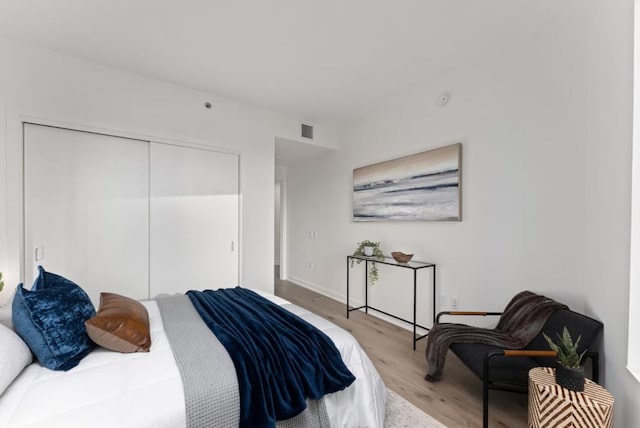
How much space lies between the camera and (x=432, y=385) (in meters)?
2.11

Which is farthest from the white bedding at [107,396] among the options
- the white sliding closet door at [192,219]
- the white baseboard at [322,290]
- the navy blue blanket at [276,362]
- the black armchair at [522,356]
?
the white baseboard at [322,290]

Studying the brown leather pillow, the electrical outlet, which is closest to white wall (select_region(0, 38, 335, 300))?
the brown leather pillow

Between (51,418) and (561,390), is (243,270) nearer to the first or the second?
(51,418)

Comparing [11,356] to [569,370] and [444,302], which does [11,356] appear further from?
[444,302]

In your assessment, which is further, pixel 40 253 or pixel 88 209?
pixel 88 209

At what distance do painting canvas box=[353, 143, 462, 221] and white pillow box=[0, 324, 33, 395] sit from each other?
302 centimetres

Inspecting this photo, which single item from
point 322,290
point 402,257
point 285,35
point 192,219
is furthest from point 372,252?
point 285,35

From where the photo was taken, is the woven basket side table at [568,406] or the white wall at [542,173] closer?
the woven basket side table at [568,406]

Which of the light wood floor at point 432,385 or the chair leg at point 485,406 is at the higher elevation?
the chair leg at point 485,406

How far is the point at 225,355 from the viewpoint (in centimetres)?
133

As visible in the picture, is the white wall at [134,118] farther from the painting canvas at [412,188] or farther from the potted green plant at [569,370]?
the potted green plant at [569,370]

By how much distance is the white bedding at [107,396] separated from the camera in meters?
0.97

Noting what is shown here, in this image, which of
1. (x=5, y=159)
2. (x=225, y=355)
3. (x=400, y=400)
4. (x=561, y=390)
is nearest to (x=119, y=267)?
(x=5, y=159)

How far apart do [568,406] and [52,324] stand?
94.3 inches
